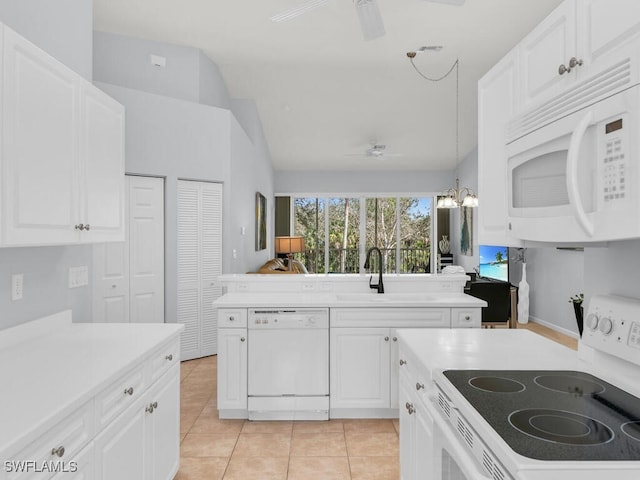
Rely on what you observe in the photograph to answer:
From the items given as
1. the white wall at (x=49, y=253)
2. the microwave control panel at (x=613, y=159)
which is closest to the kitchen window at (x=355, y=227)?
the white wall at (x=49, y=253)

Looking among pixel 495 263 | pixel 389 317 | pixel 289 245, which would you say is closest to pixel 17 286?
pixel 389 317

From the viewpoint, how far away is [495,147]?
5.52 ft

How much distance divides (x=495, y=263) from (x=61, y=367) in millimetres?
6405

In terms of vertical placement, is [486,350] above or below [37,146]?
below

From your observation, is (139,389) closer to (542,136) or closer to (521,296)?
(542,136)

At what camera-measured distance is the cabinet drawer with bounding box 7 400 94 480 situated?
1.05 meters

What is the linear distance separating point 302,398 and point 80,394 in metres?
1.97

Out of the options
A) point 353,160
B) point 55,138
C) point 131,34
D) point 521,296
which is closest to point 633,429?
point 55,138

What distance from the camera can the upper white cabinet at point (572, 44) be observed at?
40.2 inches

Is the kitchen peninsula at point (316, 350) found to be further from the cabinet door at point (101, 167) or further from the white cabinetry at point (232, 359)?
the cabinet door at point (101, 167)

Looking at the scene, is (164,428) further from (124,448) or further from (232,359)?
(232,359)

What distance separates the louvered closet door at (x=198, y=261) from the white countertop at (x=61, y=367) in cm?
239

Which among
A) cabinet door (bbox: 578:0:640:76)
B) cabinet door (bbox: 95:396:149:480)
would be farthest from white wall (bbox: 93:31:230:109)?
cabinet door (bbox: 578:0:640:76)

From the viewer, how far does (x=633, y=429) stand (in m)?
1.03
